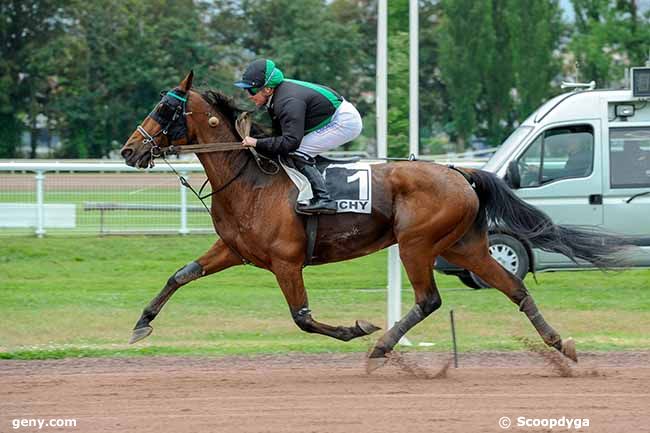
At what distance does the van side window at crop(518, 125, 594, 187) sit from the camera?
587 inches

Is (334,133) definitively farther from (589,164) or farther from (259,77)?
(589,164)

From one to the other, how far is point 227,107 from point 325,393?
2514 millimetres

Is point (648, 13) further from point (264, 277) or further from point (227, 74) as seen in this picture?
point (264, 277)

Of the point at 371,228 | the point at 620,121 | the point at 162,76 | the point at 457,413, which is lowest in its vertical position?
the point at 457,413

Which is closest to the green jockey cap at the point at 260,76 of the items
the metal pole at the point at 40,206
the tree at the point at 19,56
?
the metal pole at the point at 40,206

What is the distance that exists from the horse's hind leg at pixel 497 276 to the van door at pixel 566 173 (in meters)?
5.39

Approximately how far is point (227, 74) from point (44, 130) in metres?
6.94

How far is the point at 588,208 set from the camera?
48.8 feet

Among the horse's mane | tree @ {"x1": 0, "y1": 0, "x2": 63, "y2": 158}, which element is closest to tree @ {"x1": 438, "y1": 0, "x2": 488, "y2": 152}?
tree @ {"x1": 0, "y1": 0, "x2": 63, "y2": 158}

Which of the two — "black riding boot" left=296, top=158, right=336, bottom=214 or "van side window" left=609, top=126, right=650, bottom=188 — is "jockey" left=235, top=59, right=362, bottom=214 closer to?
"black riding boot" left=296, top=158, right=336, bottom=214

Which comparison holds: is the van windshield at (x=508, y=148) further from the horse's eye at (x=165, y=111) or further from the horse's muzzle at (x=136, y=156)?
the horse's muzzle at (x=136, y=156)

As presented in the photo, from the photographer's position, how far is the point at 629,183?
49.0 ft

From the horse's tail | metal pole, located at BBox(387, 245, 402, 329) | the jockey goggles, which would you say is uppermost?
the jockey goggles

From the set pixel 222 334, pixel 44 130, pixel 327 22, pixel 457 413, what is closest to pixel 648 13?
pixel 327 22
